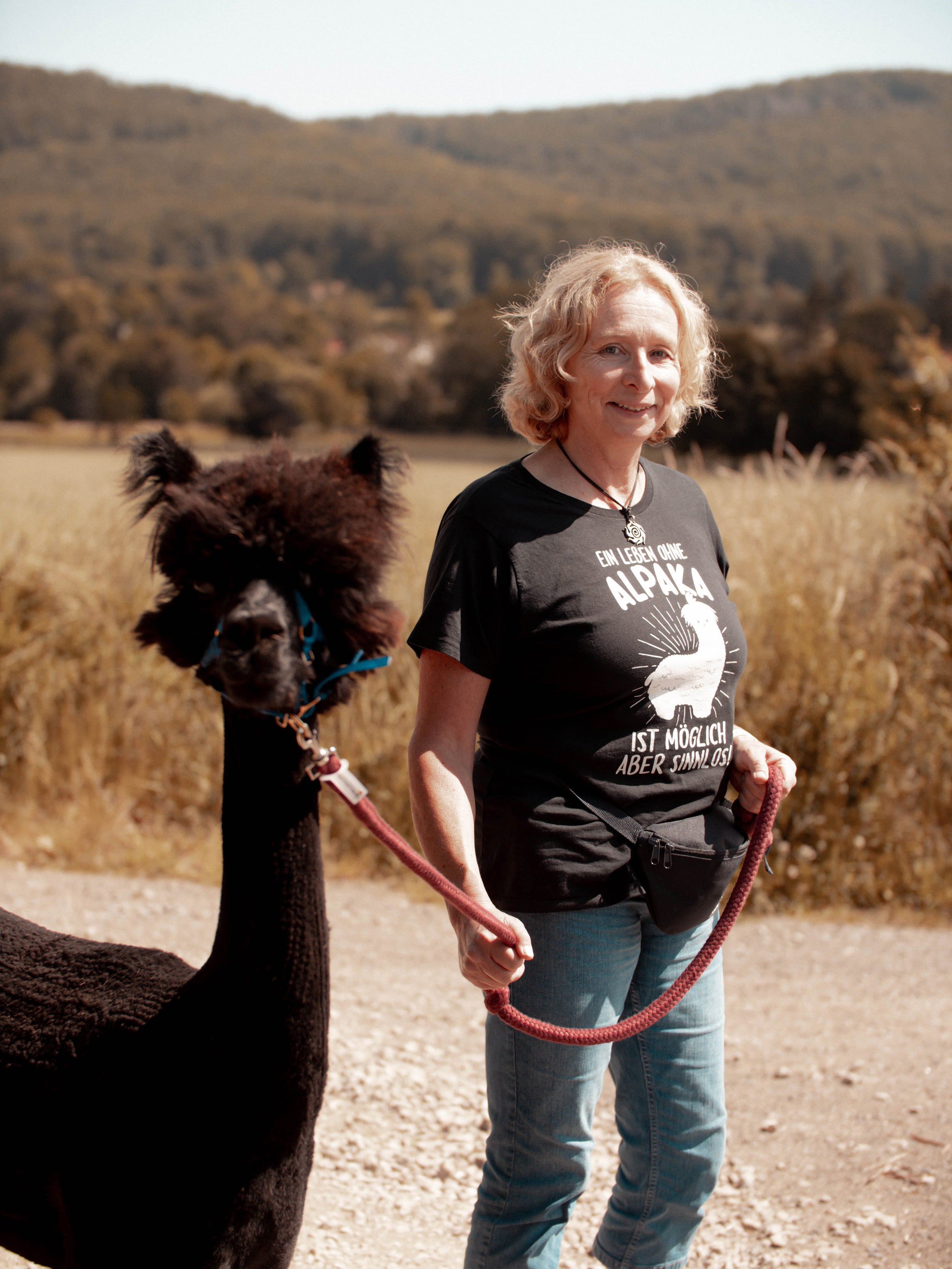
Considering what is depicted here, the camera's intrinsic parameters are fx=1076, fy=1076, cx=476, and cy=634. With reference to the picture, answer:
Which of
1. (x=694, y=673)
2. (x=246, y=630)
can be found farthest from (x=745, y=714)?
(x=246, y=630)

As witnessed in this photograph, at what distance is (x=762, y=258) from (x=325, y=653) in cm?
13191

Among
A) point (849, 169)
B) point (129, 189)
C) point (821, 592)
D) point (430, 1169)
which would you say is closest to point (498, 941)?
point (430, 1169)

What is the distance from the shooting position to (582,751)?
2094 millimetres

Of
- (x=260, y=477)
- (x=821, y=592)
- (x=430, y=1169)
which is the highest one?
(x=260, y=477)

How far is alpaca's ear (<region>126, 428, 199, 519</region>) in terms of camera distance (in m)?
1.79

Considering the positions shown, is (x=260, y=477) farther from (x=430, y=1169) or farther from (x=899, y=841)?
(x=899, y=841)

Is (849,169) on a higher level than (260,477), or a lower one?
higher

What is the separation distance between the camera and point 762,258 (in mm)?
122188

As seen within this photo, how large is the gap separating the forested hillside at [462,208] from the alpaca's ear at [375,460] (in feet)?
267

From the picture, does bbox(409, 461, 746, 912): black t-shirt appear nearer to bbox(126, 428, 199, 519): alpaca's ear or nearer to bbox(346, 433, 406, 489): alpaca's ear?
bbox(346, 433, 406, 489): alpaca's ear

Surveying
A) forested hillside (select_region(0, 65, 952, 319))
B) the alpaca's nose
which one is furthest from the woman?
forested hillside (select_region(0, 65, 952, 319))

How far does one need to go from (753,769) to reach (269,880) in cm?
108

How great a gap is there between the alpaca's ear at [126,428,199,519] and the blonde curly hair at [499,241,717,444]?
801mm

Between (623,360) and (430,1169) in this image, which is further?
(430,1169)
